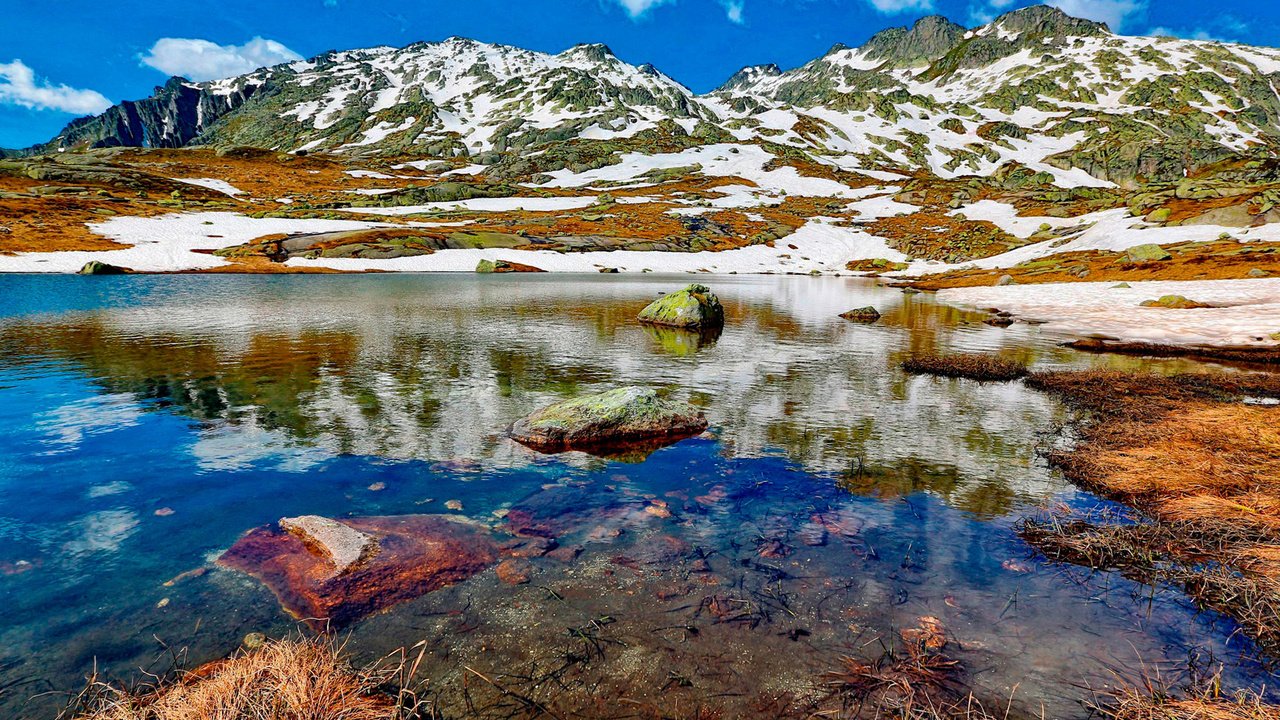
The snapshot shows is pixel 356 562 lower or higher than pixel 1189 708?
lower

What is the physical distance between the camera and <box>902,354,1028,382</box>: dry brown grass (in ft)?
65.7

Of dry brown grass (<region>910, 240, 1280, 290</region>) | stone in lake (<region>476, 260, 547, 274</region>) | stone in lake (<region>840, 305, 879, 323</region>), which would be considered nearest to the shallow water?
stone in lake (<region>840, 305, 879, 323</region>)

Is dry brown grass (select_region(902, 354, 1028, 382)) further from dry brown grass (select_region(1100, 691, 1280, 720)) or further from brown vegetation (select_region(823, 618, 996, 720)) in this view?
brown vegetation (select_region(823, 618, 996, 720))

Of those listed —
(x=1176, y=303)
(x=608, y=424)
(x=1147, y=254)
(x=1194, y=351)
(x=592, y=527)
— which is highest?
(x=1147, y=254)

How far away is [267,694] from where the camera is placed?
4234 millimetres

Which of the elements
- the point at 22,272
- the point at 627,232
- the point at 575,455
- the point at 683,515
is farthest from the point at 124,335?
the point at 627,232

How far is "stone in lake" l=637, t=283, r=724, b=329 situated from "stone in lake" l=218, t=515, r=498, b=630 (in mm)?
25762

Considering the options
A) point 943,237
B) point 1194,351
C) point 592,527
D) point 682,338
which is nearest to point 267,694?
point 592,527

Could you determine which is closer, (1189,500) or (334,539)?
(334,539)

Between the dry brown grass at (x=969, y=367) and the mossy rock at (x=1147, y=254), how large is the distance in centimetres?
6159

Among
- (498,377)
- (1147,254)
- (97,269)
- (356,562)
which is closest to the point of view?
(356,562)

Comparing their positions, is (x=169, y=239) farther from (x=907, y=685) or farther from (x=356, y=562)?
(x=907, y=685)

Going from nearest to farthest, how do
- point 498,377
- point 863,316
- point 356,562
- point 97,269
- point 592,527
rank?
point 356,562
point 592,527
point 498,377
point 863,316
point 97,269

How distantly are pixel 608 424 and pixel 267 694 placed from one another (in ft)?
29.6
